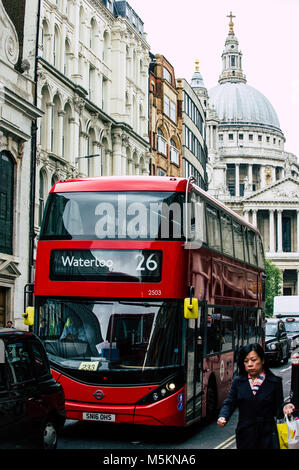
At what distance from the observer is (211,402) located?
14406 millimetres

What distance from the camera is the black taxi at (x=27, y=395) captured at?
8.62 metres

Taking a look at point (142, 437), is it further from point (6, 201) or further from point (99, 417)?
point (6, 201)

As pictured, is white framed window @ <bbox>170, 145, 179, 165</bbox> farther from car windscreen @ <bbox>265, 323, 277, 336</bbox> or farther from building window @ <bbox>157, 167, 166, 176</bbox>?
car windscreen @ <bbox>265, 323, 277, 336</bbox>

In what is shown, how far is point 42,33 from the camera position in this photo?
33156 millimetres

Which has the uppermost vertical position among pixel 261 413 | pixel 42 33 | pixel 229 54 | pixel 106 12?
pixel 229 54

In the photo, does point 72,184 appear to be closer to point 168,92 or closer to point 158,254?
point 158,254

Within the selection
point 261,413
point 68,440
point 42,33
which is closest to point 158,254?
point 68,440

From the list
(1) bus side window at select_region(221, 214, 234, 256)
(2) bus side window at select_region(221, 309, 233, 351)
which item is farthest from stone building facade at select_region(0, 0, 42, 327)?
(2) bus side window at select_region(221, 309, 233, 351)

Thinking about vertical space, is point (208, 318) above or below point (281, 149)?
below

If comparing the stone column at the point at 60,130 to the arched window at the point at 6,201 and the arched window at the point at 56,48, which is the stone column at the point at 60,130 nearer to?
the arched window at the point at 56,48

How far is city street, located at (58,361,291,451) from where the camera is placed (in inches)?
465

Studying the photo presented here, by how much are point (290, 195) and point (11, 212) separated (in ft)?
329

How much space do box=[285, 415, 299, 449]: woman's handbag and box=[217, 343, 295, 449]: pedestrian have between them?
8 centimetres

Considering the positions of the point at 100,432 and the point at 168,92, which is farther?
the point at 168,92
